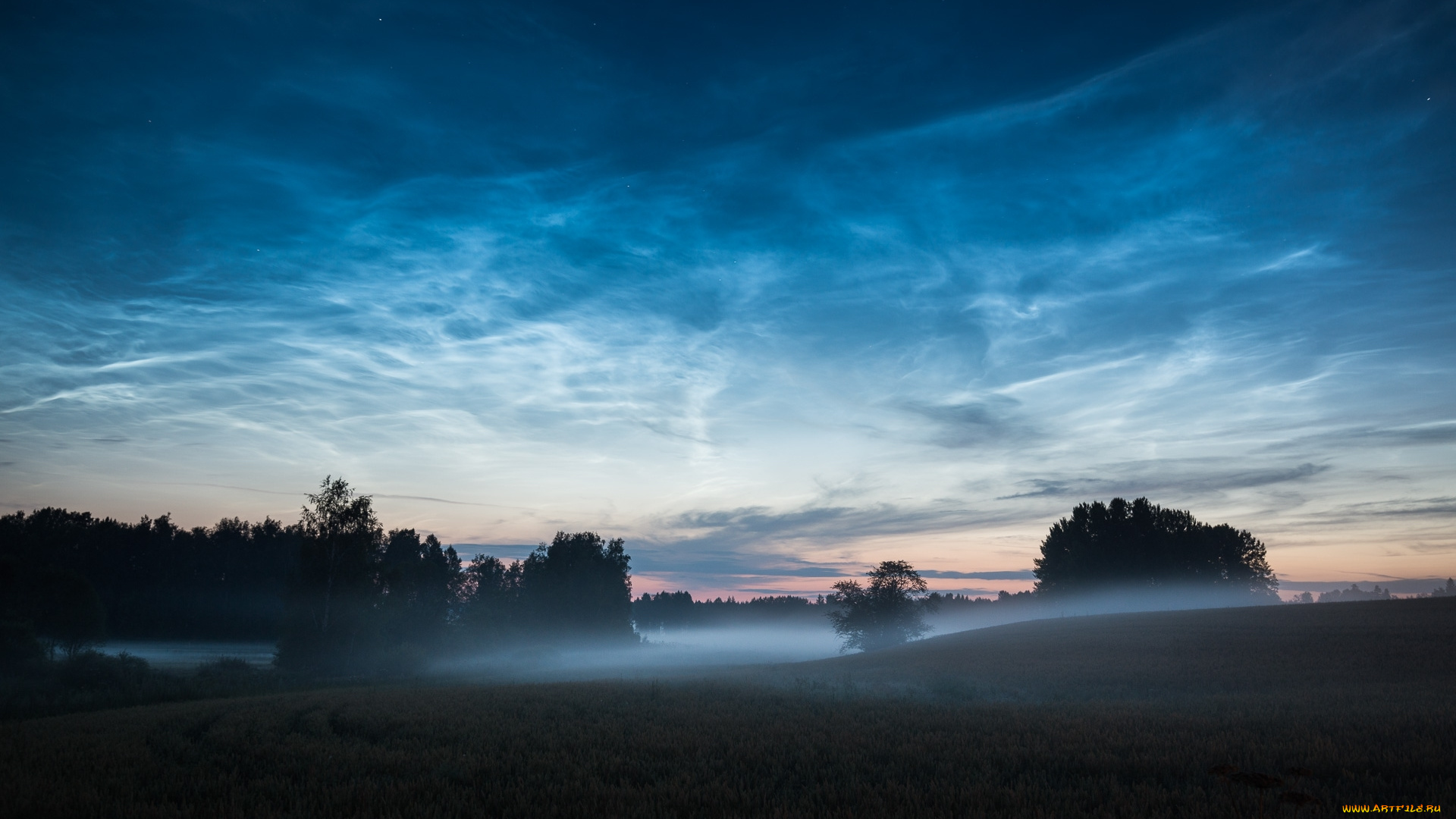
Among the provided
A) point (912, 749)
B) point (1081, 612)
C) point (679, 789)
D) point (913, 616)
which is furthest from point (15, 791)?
point (1081, 612)

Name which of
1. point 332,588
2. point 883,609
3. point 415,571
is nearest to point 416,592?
point 415,571

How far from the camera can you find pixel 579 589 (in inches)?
4205

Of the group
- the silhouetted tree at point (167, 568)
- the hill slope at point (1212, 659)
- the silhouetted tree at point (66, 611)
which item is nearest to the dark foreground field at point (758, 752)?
the hill slope at point (1212, 659)

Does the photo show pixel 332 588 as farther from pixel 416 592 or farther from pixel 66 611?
pixel 416 592

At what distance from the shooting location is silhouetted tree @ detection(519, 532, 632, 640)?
4077 inches

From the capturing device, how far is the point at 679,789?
9.29 meters

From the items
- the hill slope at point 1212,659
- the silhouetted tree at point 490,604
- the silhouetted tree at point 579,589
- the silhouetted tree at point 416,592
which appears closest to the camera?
the hill slope at point 1212,659

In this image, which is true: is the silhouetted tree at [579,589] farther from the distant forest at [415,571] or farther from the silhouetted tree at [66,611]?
the silhouetted tree at [66,611]

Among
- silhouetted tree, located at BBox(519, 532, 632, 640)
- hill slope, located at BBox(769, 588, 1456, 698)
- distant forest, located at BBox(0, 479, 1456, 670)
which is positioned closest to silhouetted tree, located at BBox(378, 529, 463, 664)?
distant forest, located at BBox(0, 479, 1456, 670)

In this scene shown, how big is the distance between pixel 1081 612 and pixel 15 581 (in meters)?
119

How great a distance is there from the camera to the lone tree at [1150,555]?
9350 centimetres

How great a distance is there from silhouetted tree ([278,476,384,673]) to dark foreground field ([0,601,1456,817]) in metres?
31.9

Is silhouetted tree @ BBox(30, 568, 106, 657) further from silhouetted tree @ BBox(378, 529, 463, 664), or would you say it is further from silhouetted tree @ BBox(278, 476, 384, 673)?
silhouetted tree @ BBox(378, 529, 463, 664)

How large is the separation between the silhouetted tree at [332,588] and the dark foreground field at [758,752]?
31.9 metres
